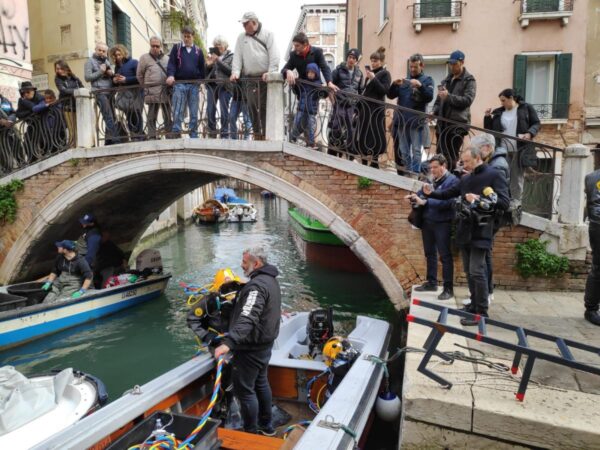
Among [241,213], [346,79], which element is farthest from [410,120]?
[241,213]

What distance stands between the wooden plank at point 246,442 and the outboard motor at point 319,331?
1558mm

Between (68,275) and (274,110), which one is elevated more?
(274,110)

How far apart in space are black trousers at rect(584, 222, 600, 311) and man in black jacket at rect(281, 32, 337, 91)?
3.41 metres

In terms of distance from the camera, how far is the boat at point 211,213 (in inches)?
834

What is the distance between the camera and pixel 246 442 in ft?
10.3

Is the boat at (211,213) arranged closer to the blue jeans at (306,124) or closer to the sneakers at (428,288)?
the blue jeans at (306,124)

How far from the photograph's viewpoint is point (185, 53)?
668cm

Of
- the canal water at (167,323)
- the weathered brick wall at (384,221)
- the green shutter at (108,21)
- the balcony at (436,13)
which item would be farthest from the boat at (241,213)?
the weathered brick wall at (384,221)

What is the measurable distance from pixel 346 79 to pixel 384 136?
0.93 m

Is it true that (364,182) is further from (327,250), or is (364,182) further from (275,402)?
(327,250)

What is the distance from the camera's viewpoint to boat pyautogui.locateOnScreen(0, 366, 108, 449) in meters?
3.20

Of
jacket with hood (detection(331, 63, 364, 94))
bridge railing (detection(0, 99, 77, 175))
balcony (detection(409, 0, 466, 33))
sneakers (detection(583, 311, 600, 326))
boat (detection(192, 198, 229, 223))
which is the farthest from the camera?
boat (detection(192, 198, 229, 223))

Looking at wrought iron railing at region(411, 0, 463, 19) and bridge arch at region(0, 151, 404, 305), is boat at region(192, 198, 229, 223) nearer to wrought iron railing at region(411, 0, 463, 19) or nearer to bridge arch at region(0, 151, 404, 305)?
bridge arch at region(0, 151, 404, 305)

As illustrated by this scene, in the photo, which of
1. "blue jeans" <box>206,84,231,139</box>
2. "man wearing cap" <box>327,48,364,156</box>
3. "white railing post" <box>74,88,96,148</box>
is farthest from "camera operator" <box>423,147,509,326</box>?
"white railing post" <box>74,88,96,148</box>
